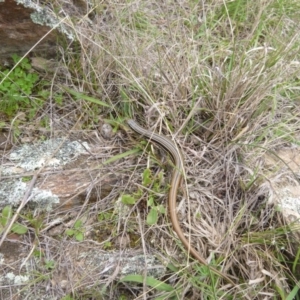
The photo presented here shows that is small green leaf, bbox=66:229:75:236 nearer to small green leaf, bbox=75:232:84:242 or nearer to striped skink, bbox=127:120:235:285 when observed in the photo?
small green leaf, bbox=75:232:84:242

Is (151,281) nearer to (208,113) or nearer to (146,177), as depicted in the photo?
(146,177)

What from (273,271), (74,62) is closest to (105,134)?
(74,62)

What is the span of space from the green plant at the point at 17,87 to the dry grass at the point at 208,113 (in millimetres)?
162

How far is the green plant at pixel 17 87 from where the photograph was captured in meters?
2.06

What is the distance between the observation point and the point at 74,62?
7.33ft

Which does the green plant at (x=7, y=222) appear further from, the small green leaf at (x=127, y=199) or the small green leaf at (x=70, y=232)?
the small green leaf at (x=127, y=199)

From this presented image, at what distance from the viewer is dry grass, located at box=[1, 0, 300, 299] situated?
176 cm

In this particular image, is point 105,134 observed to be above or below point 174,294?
above

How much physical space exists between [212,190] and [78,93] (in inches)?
31.1

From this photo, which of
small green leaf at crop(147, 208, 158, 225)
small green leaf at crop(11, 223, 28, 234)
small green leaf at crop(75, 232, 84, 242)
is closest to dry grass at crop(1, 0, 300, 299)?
small green leaf at crop(147, 208, 158, 225)

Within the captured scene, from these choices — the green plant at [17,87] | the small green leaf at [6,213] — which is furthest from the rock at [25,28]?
the small green leaf at [6,213]

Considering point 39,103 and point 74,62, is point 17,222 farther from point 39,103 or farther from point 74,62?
point 74,62

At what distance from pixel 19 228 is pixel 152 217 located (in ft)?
1.75

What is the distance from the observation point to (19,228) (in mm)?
1763
